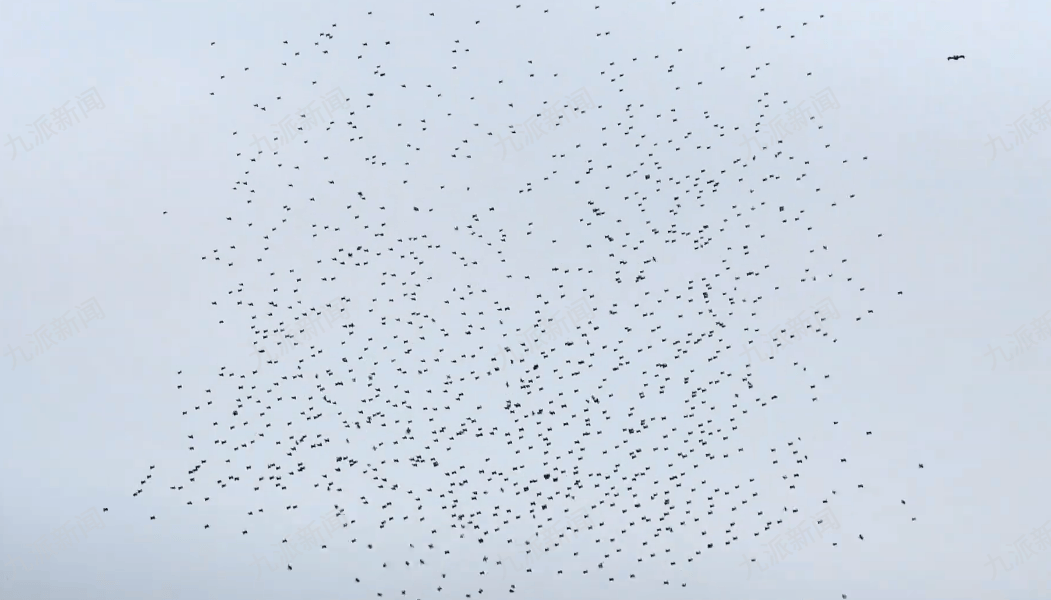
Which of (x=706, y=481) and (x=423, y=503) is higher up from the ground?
(x=423, y=503)

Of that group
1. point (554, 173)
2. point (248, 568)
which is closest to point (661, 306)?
point (554, 173)

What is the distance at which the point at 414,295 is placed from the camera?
94.7 feet

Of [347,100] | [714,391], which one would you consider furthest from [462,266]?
[714,391]

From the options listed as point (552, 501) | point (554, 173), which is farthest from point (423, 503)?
point (554, 173)

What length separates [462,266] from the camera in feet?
95.0

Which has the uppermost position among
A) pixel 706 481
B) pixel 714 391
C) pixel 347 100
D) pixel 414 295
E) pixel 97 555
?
pixel 347 100

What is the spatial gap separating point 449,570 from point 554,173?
10437 millimetres

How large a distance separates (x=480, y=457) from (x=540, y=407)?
1.98 meters

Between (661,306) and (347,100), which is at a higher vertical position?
(347,100)

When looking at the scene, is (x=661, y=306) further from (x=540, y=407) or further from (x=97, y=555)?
(x=97, y=555)

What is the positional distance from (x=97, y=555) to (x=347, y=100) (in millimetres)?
13052

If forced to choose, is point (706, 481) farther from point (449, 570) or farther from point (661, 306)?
point (449, 570)

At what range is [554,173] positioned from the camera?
1151 inches

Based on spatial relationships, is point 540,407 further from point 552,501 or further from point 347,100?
point 347,100
